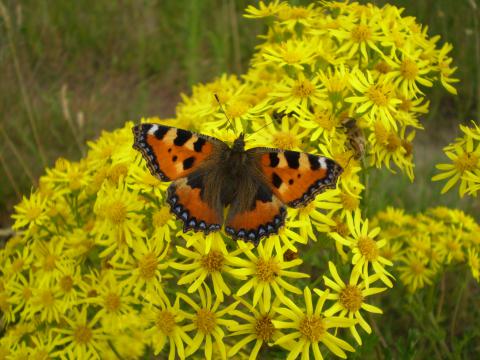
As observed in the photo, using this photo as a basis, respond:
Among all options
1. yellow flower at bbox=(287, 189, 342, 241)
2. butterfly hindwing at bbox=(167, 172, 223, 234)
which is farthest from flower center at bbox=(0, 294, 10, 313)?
yellow flower at bbox=(287, 189, 342, 241)

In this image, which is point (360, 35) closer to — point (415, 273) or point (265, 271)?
point (265, 271)

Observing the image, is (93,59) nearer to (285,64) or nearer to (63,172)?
(63,172)

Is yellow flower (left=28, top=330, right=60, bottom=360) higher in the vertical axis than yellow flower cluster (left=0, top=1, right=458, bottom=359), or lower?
Result: lower

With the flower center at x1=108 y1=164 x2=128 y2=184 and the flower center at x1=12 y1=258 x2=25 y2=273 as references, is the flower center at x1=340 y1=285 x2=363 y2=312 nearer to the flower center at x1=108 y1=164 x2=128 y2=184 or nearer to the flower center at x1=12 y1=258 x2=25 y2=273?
the flower center at x1=108 y1=164 x2=128 y2=184

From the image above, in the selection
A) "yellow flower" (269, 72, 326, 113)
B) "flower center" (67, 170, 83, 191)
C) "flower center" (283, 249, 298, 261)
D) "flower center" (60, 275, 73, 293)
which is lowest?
"flower center" (60, 275, 73, 293)

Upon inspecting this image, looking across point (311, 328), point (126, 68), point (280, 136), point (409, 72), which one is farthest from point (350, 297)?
point (126, 68)
